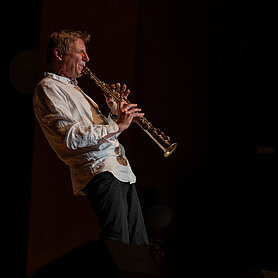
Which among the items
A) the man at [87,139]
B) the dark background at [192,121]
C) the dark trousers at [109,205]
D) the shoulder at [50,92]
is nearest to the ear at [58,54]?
the man at [87,139]

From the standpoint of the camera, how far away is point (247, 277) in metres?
1.70

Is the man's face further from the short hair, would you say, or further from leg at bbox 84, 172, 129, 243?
leg at bbox 84, 172, 129, 243

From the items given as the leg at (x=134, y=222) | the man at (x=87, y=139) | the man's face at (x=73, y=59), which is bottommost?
the leg at (x=134, y=222)

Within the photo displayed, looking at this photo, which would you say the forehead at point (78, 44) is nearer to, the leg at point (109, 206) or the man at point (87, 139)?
the man at point (87, 139)

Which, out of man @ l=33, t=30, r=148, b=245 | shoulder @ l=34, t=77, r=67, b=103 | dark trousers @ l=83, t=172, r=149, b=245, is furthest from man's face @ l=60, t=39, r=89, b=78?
dark trousers @ l=83, t=172, r=149, b=245

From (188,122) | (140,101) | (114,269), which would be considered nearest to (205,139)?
(188,122)

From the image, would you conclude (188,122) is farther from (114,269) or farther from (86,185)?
(114,269)

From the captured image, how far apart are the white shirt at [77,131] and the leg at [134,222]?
0.09 metres

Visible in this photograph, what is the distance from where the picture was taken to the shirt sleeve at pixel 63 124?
1805 millimetres

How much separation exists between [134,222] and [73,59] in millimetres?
873

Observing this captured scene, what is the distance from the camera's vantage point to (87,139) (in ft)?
5.91

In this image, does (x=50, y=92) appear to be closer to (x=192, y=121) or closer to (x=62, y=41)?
(x=62, y=41)

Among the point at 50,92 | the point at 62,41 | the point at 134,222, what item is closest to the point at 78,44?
the point at 62,41

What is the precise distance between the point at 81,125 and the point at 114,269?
64cm
